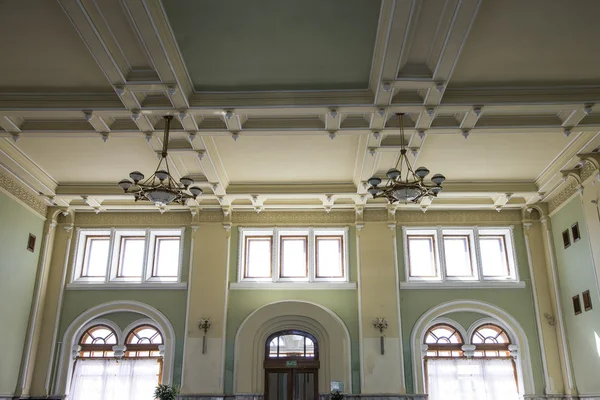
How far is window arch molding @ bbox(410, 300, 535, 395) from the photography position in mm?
12805

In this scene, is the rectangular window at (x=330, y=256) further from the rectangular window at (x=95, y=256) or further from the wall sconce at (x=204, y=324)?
the rectangular window at (x=95, y=256)

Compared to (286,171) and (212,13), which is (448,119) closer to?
(286,171)

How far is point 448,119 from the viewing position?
10289 millimetres

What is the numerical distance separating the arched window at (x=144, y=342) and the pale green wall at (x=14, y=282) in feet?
7.80

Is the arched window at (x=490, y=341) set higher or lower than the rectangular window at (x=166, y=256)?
lower

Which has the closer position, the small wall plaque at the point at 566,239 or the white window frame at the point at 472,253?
the small wall plaque at the point at 566,239

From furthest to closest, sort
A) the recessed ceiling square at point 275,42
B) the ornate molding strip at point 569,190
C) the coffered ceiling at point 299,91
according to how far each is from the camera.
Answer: the ornate molding strip at point 569,190
the coffered ceiling at point 299,91
the recessed ceiling square at point 275,42

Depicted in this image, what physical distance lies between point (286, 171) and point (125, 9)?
601 cm

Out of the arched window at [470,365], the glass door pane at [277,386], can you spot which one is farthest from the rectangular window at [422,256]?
the glass door pane at [277,386]

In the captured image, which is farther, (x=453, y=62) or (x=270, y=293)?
(x=270, y=293)

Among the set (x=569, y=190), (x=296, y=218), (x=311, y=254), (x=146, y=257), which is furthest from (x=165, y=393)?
(x=569, y=190)

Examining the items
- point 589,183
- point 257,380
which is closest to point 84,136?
point 257,380

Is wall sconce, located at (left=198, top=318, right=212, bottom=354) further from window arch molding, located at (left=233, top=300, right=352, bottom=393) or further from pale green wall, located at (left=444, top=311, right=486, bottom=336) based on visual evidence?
pale green wall, located at (left=444, top=311, right=486, bottom=336)

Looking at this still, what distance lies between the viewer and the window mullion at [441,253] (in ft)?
45.2
